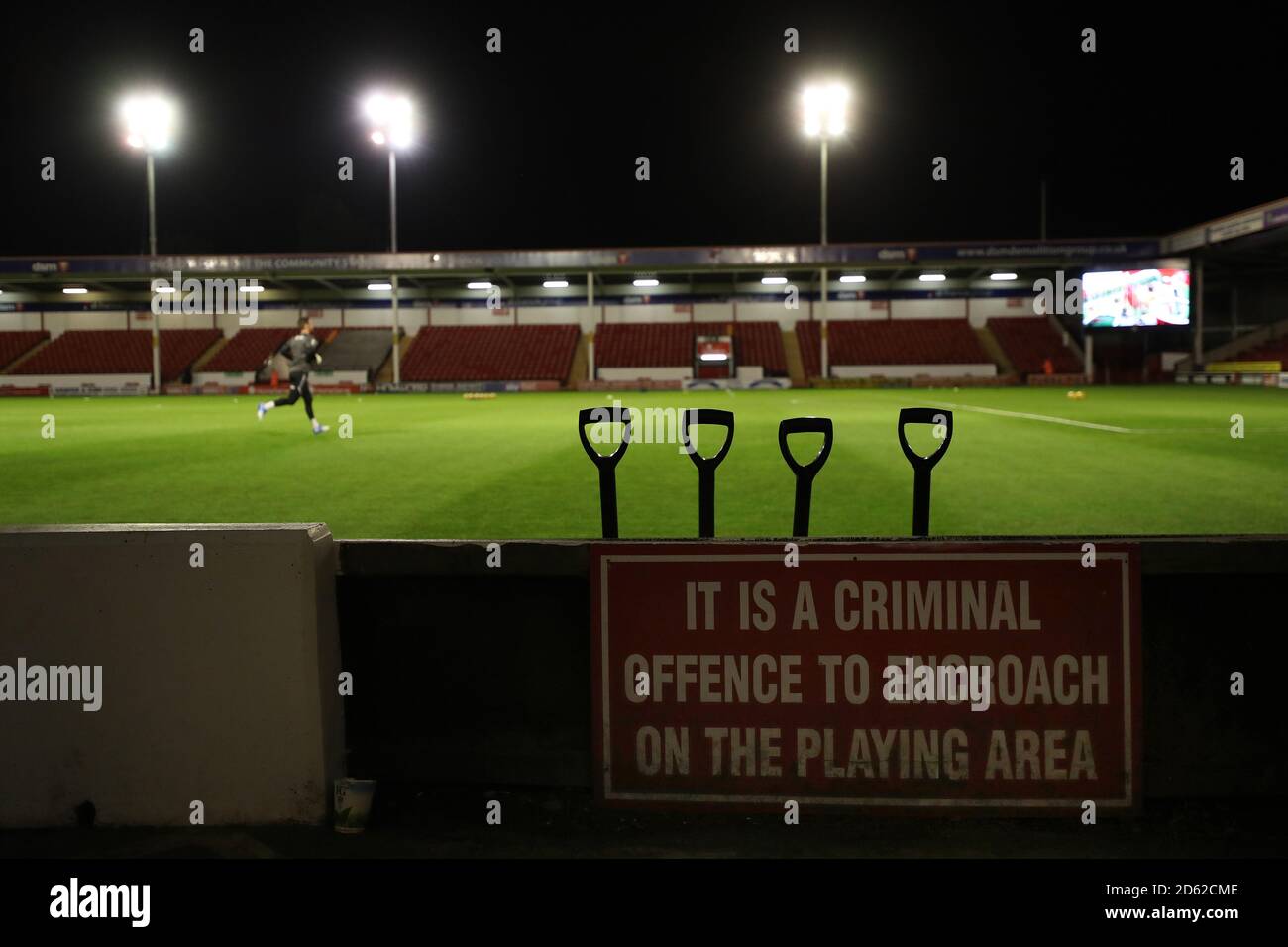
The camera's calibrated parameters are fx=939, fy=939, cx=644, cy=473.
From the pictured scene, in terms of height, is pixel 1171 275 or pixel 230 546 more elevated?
pixel 1171 275

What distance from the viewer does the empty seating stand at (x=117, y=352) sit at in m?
46.6

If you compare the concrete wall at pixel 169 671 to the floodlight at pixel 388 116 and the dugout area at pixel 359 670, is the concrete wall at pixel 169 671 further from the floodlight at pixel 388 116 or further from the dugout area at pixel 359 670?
the floodlight at pixel 388 116

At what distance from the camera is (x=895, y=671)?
2.98 meters

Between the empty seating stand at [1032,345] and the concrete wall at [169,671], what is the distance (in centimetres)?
4505

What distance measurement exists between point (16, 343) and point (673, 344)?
34.2m

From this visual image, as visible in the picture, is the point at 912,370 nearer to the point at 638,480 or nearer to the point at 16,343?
the point at 638,480

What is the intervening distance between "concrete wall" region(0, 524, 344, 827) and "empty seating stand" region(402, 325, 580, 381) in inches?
1633

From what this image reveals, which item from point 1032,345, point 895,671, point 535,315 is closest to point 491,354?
point 535,315

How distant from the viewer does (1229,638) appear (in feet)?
10.00

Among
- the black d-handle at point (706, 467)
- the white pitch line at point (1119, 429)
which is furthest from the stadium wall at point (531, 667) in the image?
the white pitch line at point (1119, 429)

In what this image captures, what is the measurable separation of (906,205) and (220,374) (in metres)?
35.1
